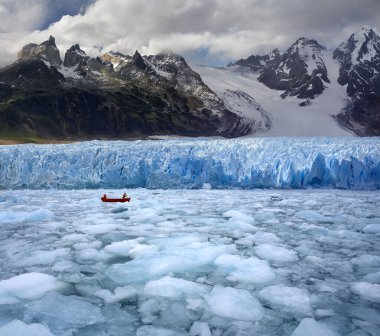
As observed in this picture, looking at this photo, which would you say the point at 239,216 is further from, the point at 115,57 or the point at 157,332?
the point at 115,57

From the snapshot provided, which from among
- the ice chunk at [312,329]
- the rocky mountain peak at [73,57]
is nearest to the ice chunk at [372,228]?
the ice chunk at [312,329]

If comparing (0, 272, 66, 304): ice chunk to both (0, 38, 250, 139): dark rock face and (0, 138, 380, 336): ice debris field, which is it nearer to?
(0, 138, 380, 336): ice debris field

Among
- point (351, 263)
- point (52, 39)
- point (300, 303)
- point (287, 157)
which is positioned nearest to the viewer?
point (300, 303)

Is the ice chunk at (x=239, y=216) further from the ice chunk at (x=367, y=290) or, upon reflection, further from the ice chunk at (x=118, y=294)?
the ice chunk at (x=118, y=294)

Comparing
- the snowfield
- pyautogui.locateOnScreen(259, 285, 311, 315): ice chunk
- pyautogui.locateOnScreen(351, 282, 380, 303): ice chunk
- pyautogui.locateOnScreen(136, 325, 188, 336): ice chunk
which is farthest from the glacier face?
pyautogui.locateOnScreen(136, 325, 188, 336): ice chunk

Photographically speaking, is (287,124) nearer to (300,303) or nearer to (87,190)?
(87,190)

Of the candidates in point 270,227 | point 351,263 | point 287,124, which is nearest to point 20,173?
point 270,227

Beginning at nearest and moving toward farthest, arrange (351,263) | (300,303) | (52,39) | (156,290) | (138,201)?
(300,303) → (156,290) → (351,263) → (138,201) → (52,39)
